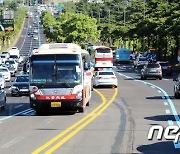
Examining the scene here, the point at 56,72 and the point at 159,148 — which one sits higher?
the point at 56,72

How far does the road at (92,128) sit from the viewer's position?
51.3 feet

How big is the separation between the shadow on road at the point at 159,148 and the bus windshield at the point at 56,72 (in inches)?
385

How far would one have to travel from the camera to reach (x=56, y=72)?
84.0 feet

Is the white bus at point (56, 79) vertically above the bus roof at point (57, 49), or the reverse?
the bus roof at point (57, 49)

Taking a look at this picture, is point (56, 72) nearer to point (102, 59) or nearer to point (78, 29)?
point (102, 59)

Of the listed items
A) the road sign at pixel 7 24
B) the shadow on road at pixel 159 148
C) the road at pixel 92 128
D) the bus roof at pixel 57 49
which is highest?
the bus roof at pixel 57 49

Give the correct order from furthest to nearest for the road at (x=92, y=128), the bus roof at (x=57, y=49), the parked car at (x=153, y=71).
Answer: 1. the parked car at (x=153, y=71)
2. the bus roof at (x=57, y=49)
3. the road at (x=92, y=128)

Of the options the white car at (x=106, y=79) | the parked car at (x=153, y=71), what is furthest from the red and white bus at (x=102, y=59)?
the white car at (x=106, y=79)

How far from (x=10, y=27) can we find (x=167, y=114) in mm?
74996

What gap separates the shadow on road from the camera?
584 inches

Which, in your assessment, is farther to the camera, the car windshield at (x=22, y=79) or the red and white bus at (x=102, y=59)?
the red and white bus at (x=102, y=59)

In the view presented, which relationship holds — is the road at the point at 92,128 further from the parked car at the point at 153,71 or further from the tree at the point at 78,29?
the tree at the point at 78,29

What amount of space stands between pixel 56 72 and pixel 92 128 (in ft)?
19.1

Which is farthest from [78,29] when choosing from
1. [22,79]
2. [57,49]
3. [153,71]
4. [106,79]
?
[57,49]
